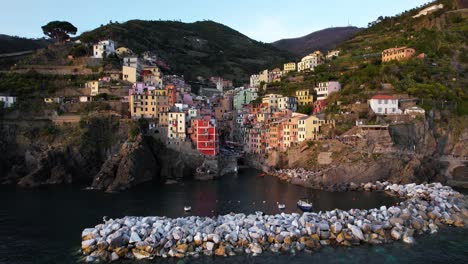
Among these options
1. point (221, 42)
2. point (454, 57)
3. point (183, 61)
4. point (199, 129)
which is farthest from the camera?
point (221, 42)

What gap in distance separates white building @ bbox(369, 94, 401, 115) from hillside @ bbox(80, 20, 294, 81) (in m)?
56.1

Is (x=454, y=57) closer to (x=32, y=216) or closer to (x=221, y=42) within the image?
(x=32, y=216)

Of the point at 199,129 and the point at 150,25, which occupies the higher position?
the point at 150,25

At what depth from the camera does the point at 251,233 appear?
2505 centimetres

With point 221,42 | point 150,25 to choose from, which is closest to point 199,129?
point 150,25

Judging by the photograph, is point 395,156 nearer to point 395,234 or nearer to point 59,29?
point 395,234

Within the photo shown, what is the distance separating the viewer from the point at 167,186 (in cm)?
4650

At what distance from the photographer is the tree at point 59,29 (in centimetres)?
7819

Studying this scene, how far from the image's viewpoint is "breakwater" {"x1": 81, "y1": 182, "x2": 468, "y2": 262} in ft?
77.7

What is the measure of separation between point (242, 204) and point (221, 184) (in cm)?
1143

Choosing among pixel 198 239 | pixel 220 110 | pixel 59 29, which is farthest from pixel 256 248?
pixel 59 29

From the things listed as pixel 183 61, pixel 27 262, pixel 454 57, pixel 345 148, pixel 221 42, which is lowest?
pixel 27 262

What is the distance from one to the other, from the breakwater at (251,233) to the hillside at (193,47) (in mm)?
64773

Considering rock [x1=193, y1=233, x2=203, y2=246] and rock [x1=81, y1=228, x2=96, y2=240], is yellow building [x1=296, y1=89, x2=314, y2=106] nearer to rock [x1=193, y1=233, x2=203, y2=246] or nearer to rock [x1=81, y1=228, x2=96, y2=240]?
rock [x1=193, y1=233, x2=203, y2=246]
